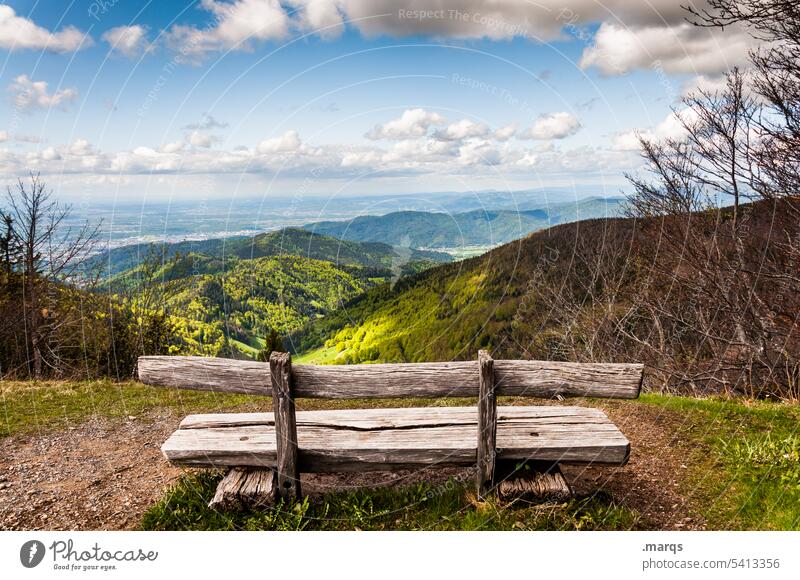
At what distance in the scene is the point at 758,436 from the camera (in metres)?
5.79

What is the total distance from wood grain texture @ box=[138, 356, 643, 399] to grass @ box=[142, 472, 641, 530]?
3.50 feet

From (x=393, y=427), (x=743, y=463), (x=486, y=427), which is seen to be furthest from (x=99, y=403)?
(x=743, y=463)

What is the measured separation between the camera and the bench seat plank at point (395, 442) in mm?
4426

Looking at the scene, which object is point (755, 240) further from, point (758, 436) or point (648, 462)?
point (648, 462)

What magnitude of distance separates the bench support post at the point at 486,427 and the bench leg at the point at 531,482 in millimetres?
156

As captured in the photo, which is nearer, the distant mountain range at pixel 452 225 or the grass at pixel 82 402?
the grass at pixel 82 402

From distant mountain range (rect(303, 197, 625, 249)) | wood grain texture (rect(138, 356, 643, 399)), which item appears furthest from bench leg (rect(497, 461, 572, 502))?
distant mountain range (rect(303, 197, 625, 249))

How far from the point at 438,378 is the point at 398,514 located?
1.44 m

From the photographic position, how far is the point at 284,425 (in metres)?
4.31

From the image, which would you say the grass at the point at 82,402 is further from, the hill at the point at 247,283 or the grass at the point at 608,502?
the grass at the point at 608,502

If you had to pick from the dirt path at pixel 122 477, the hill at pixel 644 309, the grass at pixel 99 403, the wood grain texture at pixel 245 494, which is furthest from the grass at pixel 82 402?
the wood grain texture at pixel 245 494

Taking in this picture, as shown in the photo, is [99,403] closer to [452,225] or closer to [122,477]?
[122,477]

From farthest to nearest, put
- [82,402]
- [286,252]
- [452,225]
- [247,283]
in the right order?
1. [452,225]
2. [286,252]
3. [247,283]
4. [82,402]
